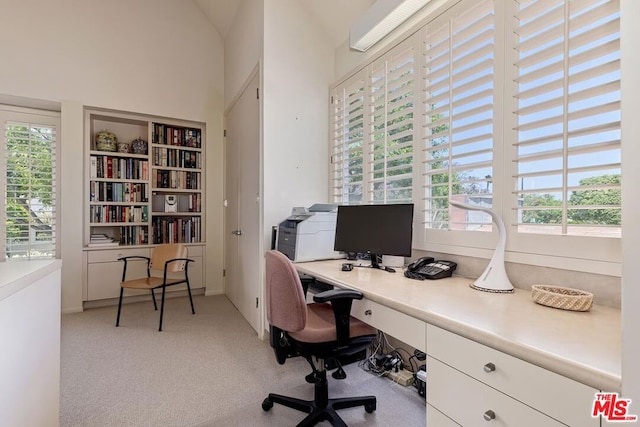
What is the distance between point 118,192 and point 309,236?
2.80m

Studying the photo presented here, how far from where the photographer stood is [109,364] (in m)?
2.35

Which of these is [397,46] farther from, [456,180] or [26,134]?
[26,134]

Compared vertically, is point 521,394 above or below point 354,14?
below

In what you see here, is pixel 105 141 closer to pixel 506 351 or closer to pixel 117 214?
pixel 117 214

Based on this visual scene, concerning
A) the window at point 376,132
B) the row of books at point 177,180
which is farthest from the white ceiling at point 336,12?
the row of books at point 177,180

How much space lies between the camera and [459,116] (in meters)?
1.76

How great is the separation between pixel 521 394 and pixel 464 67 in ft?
5.24

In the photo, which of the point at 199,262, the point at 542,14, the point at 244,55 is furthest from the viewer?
the point at 199,262

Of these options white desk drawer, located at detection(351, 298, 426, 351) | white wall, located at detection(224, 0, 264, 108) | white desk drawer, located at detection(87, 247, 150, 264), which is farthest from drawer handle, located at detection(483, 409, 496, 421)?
white desk drawer, located at detection(87, 247, 150, 264)

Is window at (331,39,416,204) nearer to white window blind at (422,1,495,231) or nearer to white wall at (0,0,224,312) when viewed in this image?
white window blind at (422,1,495,231)

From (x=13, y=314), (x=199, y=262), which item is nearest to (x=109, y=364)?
(x=13, y=314)

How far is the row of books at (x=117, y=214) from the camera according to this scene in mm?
3729

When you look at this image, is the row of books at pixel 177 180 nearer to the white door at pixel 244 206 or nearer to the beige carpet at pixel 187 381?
the white door at pixel 244 206

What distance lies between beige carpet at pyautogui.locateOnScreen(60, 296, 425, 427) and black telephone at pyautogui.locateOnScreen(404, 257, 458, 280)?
791 mm
